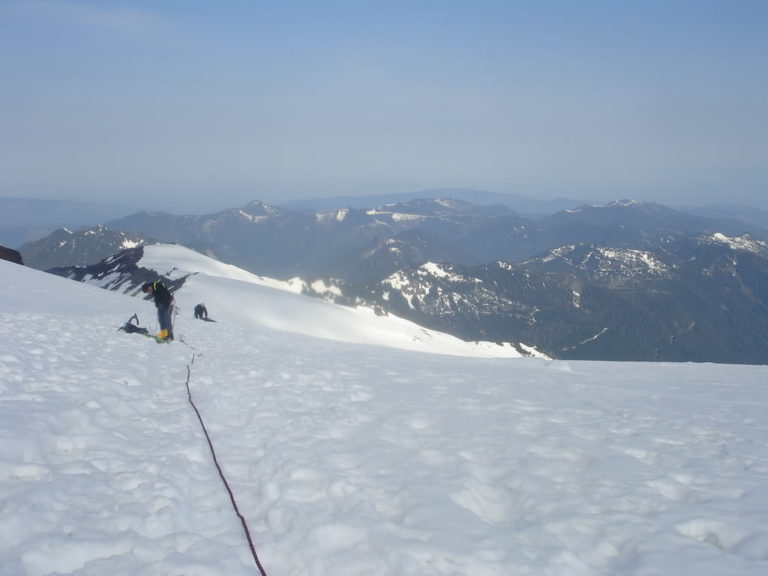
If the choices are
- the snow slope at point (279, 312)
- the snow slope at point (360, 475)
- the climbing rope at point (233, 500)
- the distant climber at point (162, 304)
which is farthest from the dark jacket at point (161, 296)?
the snow slope at point (279, 312)

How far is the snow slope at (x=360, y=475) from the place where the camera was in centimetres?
523

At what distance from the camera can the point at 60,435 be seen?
24.3 ft

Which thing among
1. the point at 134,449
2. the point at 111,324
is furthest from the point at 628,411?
the point at 111,324

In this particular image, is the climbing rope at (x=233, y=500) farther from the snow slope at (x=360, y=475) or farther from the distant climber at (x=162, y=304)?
the distant climber at (x=162, y=304)

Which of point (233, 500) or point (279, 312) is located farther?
point (279, 312)

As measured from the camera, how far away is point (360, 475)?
7543 millimetres

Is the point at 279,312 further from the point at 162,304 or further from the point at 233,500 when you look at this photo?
the point at 233,500

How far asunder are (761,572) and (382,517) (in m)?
4.31

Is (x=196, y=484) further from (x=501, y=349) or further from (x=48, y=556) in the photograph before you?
(x=501, y=349)

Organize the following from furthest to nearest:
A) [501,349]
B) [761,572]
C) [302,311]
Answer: [501,349]
[302,311]
[761,572]

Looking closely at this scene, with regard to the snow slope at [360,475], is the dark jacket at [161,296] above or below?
above

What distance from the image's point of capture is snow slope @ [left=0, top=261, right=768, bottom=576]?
17.1ft

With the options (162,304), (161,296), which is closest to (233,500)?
(162,304)

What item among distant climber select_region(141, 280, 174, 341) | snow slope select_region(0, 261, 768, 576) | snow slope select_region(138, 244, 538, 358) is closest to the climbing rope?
snow slope select_region(0, 261, 768, 576)
